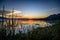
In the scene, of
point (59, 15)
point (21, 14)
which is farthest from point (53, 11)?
point (21, 14)

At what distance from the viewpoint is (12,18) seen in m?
1.64

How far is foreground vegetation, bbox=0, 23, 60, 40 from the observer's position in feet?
5.12

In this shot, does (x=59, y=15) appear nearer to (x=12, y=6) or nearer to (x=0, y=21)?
(x=12, y=6)

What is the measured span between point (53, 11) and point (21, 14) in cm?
46

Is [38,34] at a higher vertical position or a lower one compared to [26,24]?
lower

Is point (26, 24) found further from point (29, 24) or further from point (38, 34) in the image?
point (38, 34)

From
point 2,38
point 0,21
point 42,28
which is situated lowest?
point 2,38

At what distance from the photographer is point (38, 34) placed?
158 cm

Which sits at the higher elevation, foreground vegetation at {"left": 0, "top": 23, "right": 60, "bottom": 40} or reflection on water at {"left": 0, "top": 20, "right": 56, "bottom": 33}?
reflection on water at {"left": 0, "top": 20, "right": 56, "bottom": 33}

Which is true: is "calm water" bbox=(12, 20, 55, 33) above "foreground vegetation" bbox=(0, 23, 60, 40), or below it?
above

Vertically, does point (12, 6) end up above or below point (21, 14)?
above

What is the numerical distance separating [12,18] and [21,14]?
14 centimetres

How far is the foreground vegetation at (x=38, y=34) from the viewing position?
1560 mm

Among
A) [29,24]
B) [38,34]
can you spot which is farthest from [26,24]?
[38,34]
